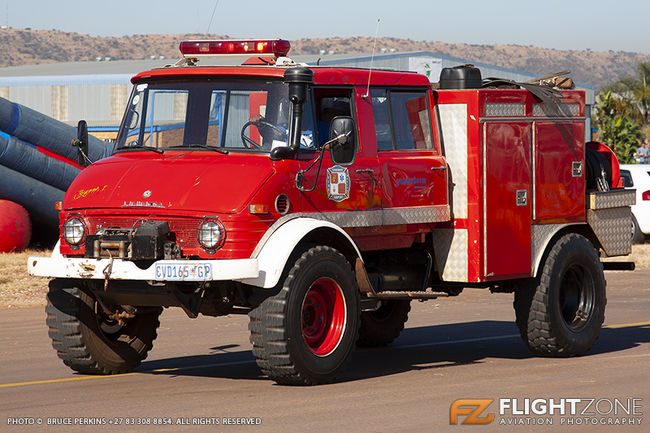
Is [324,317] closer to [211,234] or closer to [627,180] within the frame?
[211,234]

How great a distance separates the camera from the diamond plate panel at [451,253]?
1098cm

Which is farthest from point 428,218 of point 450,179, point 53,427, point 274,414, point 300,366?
point 53,427

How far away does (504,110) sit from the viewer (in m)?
11.2

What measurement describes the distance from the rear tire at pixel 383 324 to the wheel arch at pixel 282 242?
287 centimetres

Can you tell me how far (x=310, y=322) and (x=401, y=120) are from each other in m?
2.29

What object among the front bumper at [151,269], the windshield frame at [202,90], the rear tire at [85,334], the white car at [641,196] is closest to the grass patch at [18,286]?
the rear tire at [85,334]

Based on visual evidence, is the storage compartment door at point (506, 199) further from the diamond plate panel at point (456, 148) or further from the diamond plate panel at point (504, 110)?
the diamond plate panel at point (456, 148)

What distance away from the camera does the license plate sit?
8570 mm

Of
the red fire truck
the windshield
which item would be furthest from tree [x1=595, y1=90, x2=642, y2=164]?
the windshield

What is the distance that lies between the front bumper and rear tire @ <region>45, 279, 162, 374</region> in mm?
497

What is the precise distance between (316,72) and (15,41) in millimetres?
140074

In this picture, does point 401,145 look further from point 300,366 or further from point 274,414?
point 274,414

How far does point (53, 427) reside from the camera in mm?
7723

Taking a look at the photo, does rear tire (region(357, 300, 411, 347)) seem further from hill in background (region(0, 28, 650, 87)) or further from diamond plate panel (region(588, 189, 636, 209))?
hill in background (region(0, 28, 650, 87))
